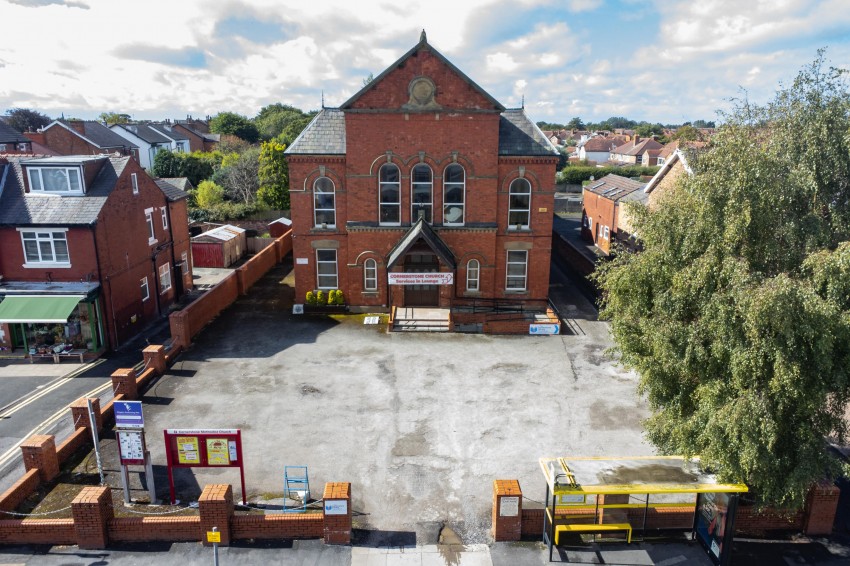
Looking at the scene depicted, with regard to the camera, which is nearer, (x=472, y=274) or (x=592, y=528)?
(x=592, y=528)

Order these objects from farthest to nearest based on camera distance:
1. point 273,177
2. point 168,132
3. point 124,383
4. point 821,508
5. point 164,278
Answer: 1. point 168,132
2. point 273,177
3. point 164,278
4. point 124,383
5. point 821,508

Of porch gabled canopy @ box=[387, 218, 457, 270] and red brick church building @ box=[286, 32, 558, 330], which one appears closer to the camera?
red brick church building @ box=[286, 32, 558, 330]

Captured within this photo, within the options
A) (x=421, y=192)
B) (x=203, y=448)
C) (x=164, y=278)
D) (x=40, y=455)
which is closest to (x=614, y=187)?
(x=421, y=192)

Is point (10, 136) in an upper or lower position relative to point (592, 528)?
upper

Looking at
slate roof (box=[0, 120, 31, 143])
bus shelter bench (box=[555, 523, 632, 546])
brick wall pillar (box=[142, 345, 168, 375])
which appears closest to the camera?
bus shelter bench (box=[555, 523, 632, 546])

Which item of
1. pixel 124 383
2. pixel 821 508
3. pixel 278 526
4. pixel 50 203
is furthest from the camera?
pixel 50 203

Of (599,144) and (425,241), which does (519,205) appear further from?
(599,144)

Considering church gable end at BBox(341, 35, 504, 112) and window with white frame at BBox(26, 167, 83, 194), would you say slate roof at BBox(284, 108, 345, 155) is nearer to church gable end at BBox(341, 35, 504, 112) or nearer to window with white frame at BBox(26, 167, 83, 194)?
church gable end at BBox(341, 35, 504, 112)

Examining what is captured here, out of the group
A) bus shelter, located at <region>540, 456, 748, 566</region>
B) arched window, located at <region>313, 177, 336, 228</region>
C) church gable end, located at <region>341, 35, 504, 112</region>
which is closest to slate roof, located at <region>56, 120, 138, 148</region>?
arched window, located at <region>313, 177, 336, 228</region>

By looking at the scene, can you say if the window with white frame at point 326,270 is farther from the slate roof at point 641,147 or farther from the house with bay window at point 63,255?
the slate roof at point 641,147
